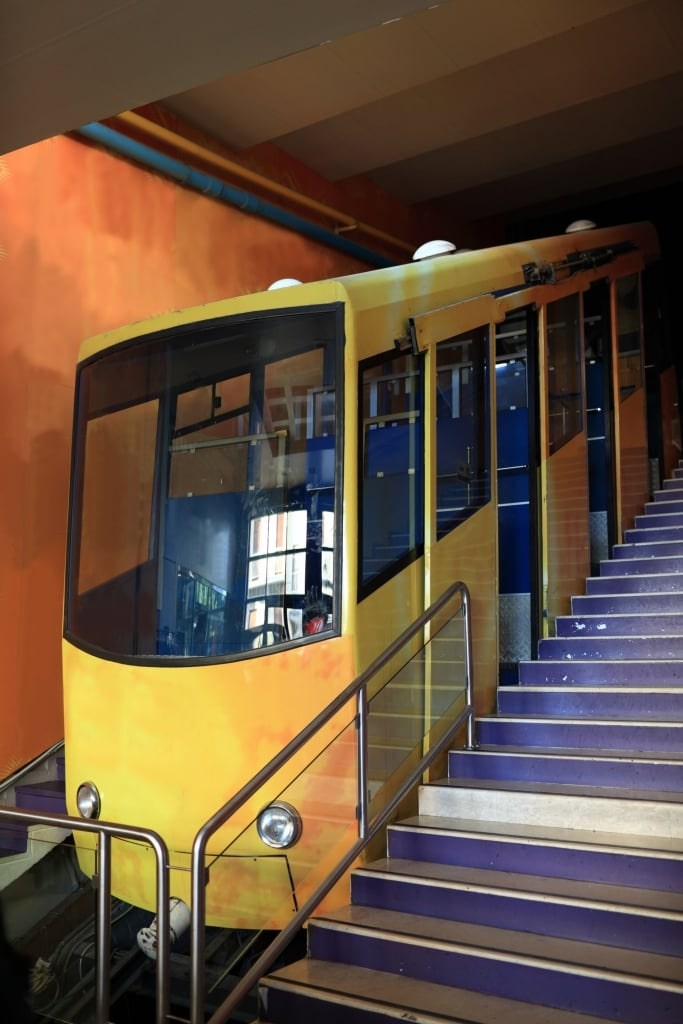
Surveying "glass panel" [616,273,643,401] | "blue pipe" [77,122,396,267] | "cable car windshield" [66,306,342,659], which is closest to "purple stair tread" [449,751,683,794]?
"cable car windshield" [66,306,342,659]

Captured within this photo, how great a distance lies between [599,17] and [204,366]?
416cm

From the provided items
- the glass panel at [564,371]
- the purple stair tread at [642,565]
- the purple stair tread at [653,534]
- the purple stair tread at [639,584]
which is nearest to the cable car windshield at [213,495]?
the glass panel at [564,371]

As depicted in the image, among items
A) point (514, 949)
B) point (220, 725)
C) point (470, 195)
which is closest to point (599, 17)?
point (470, 195)

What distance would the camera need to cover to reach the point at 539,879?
3.79m

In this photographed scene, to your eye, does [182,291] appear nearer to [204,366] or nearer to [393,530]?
[204,366]

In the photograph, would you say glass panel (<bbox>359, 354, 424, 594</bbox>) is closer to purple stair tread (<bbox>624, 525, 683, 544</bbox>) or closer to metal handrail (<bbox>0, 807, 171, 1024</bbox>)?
metal handrail (<bbox>0, 807, 171, 1024</bbox>)

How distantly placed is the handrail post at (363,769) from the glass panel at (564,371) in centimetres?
256

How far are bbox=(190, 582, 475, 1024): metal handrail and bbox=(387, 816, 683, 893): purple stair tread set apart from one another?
177 millimetres

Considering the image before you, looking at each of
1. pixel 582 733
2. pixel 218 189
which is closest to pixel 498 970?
pixel 582 733

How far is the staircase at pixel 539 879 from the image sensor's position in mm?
3201

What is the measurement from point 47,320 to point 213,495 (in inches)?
106

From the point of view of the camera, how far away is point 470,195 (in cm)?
1041

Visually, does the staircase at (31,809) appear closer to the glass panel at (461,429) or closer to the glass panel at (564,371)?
the glass panel at (461,429)

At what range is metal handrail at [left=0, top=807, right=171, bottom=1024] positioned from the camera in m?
3.24
